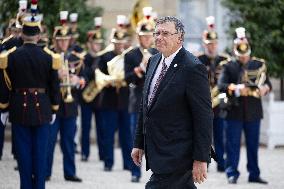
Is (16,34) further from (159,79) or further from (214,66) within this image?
(159,79)

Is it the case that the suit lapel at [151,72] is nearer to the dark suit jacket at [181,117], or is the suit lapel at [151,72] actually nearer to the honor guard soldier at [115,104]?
the dark suit jacket at [181,117]

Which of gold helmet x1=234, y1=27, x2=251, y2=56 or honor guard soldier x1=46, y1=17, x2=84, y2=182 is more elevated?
gold helmet x1=234, y1=27, x2=251, y2=56

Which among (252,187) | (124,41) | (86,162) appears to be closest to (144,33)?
(124,41)

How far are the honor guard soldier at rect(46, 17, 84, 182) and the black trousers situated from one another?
17.6 ft

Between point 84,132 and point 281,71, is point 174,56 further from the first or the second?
point 281,71

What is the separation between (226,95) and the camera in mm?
13289

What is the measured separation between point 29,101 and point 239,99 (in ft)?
12.3

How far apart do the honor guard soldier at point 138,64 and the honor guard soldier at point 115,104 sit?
0.57 m

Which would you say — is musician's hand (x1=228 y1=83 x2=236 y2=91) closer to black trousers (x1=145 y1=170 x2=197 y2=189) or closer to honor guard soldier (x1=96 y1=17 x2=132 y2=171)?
honor guard soldier (x1=96 y1=17 x2=132 y2=171)

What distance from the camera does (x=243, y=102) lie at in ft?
43.5

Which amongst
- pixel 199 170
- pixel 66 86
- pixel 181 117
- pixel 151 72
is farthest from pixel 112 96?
pixel 199 170

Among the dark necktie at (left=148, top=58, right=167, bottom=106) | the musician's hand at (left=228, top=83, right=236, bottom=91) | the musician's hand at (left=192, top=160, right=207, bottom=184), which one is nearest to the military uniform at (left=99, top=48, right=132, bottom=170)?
the musician's hand at (left=228, top=83, right=236, bottom=91)

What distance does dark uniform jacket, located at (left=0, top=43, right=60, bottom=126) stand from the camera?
10.5 m

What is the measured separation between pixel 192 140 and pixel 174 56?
2.22 ft
